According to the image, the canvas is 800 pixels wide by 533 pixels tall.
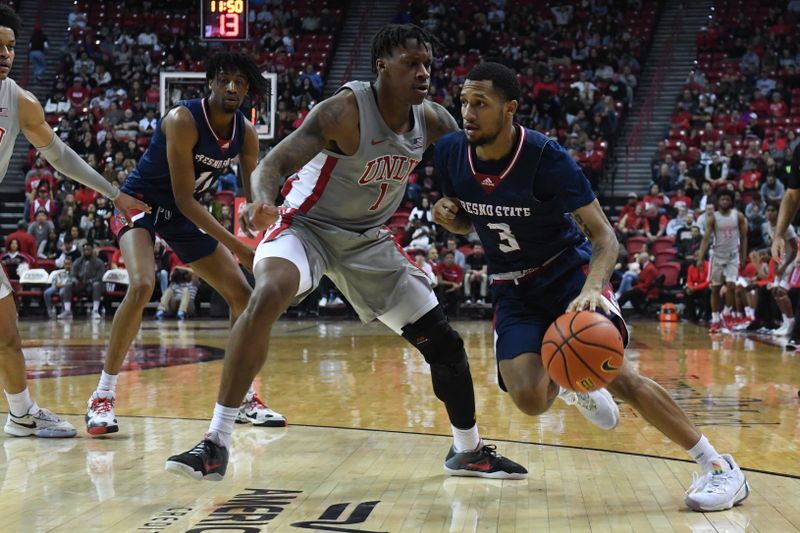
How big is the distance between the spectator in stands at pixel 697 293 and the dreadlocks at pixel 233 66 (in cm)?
1092

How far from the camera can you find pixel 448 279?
15.9m

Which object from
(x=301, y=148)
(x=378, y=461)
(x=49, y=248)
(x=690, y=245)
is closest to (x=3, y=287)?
(x=301, y=148)

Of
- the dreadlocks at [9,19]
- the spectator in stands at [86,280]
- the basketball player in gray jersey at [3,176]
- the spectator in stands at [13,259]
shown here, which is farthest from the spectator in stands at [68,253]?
the dreadlocks at [9,19]

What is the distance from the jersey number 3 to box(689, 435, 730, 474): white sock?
1.14 m

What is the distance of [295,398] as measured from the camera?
21.7 ft

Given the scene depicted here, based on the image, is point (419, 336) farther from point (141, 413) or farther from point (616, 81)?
point (616, 81)

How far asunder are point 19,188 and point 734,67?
17012 millimetres

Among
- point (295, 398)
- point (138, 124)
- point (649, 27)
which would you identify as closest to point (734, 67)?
point (649, 27)

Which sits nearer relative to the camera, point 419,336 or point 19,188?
point 419,336

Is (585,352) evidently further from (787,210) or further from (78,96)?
(78,96)

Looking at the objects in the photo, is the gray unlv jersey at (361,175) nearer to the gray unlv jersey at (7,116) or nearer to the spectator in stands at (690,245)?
the gray unlv jersey at (7,116)

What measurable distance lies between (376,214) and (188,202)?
1302mm

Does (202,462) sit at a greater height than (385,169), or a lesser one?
lesser

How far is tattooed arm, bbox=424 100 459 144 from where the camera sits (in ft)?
14.7
